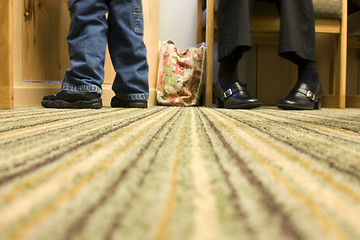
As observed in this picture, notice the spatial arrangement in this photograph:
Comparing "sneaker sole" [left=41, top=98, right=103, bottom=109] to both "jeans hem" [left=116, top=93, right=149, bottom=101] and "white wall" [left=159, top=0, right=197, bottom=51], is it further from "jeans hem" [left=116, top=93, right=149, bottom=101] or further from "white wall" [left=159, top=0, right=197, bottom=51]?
"white wall" [left=159, top=0, right=197, bottom=51]

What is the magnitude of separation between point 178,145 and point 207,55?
3.55 feet

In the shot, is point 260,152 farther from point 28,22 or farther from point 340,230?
point 28,22

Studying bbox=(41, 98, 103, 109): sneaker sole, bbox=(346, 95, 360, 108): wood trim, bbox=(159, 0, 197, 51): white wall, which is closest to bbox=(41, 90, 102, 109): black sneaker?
bbox=(41, 98, 103, 109): sneaker sole

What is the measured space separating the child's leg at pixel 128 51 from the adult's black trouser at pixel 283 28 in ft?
1.09

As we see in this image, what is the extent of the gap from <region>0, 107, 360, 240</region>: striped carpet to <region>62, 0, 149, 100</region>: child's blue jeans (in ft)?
2.02

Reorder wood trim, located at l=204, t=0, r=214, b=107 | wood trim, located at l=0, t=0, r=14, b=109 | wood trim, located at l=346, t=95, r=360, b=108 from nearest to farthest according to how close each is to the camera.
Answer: wood trim, located at l=0, t=0, r=14, b=109 < wood trim, located at l=204, t=0, r=214, b=107 < wood trim, located at l=346, t=95, r=360, b=108

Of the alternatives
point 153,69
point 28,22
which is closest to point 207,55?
point 153,69

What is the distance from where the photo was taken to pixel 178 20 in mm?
1705

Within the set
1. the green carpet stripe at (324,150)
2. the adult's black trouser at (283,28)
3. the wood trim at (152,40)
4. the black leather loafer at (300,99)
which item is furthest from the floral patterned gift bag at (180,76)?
the green carpet stripe at (324,150)

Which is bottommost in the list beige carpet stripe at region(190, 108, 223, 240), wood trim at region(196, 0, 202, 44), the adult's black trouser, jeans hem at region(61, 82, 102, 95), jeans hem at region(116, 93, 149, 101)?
beige carpet stripe at region(190, 108, 223, 240)

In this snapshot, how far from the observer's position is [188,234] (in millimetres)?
105

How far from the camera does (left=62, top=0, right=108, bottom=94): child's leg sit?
0.83 metres

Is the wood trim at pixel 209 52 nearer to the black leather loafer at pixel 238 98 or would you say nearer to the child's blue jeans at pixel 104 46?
the black leather loafer at pixel 238 98

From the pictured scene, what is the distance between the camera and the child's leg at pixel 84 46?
2.71 ft
